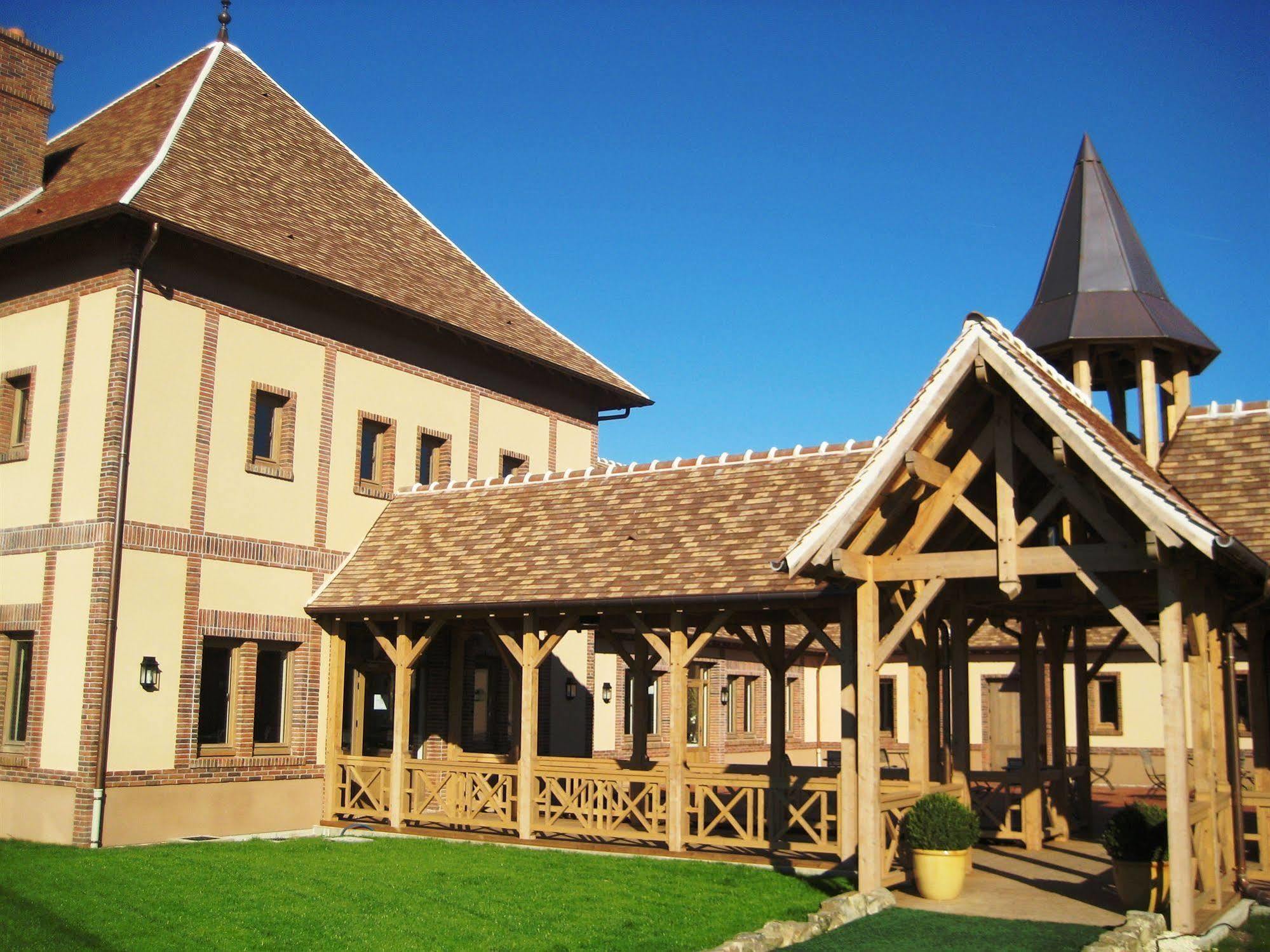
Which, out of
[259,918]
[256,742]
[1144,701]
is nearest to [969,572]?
[259,918]

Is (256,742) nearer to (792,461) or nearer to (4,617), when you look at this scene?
(4,617)

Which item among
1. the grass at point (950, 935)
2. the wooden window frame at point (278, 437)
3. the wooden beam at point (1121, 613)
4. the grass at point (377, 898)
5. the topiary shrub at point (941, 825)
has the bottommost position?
the grass at point (377, 898)

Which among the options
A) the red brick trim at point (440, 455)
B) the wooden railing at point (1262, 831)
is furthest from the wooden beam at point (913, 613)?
the red brick trim at point (440, 455)

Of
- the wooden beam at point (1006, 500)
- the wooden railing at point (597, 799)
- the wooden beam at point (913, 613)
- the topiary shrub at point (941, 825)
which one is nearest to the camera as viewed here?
the wooden beam at point (1006, 500)

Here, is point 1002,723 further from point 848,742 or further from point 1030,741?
point 848,742

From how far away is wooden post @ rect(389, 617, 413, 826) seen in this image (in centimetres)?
1788

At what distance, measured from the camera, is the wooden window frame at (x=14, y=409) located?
18219 millimetres

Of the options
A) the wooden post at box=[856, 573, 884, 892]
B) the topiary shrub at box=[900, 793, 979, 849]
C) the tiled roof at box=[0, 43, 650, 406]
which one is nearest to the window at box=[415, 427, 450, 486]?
the tiled roof at box=[0, 43, 650, 406]

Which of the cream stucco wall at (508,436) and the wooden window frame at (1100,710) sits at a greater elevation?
the cream stucco wall at (508,436)

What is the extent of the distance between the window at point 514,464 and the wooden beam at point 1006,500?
1308 cm

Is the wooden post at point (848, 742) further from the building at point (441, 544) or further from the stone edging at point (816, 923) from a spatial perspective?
the stone edging at point (816, 923)

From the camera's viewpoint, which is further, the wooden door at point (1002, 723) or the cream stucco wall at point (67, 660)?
the wooden door at point (1002, 723)

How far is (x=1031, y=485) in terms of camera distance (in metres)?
14.2

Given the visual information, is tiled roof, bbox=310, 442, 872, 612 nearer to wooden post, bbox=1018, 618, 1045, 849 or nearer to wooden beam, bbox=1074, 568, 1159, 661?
wooden post, bbox=1018, 618, 1045, 849
